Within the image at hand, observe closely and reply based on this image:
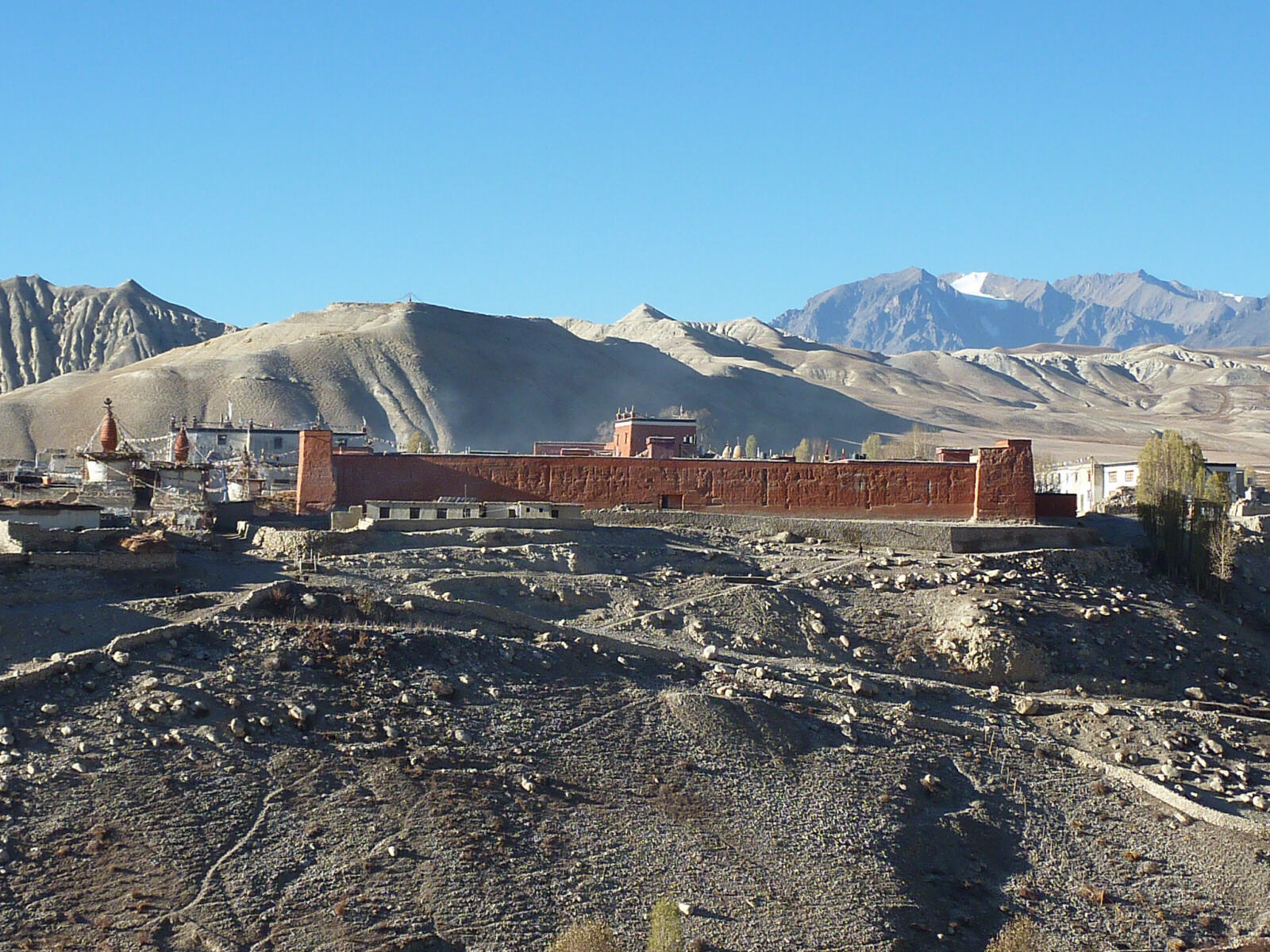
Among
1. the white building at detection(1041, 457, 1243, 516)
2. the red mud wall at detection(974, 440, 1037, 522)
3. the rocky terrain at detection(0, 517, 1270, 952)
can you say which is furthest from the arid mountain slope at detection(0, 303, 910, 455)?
the rocky terrain at detection(0, 517, 1270, 952)

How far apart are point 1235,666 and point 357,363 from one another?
78.9 metres

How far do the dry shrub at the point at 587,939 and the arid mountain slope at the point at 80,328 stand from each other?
121 m

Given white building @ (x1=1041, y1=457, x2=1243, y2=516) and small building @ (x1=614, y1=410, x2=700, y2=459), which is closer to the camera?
small building @ (x1=614, y1=410, x2=700, y2=459)

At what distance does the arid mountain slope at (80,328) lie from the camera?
13600 cm

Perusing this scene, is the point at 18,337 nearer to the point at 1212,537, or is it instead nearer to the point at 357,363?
the point at 357,363

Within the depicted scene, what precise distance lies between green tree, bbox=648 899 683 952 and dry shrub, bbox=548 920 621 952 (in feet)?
1.34

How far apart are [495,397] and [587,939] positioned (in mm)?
88126

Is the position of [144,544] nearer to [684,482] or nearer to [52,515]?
[52,515]

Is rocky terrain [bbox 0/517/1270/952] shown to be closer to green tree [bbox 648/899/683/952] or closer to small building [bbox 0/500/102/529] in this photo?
green tree [bbox 648/899/683/952]

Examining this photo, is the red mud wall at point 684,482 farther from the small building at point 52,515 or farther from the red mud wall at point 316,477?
the small building at point 52,515

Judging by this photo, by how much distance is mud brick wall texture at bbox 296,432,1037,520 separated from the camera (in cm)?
3741

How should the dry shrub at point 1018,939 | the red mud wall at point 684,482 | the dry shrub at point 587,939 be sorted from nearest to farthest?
the dry shrub at point 587,939, the dry shrub at point 1018,939, the red mud wall at point 684,482

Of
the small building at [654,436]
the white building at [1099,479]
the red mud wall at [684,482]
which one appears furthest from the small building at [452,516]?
the white building at [1099,479]

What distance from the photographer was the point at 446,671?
69.0 feet
